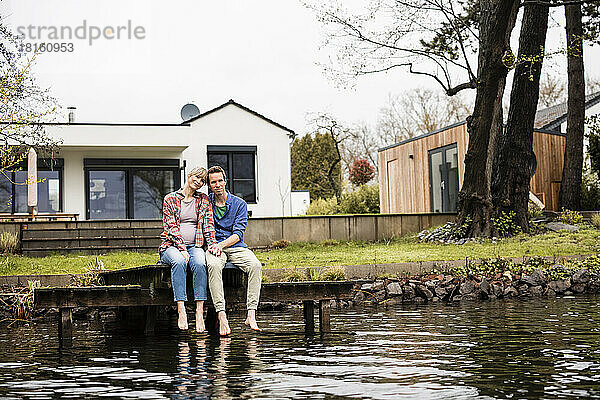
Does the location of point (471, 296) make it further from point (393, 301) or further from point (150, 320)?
point (150, 320)

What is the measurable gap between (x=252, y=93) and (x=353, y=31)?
18139mm

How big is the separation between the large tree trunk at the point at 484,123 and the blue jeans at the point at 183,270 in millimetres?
9865

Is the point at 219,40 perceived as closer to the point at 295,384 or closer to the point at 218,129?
the point at 218,129

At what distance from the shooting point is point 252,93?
3497 cm

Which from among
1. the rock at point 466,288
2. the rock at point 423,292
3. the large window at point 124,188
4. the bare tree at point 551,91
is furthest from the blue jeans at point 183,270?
the bare tree at point 551,91

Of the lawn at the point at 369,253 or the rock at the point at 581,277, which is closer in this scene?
the rock at the point at 581,277

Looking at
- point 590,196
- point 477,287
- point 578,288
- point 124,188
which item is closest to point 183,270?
point 477,287

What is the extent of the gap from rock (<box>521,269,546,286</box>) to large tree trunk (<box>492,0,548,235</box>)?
4848 millimetres

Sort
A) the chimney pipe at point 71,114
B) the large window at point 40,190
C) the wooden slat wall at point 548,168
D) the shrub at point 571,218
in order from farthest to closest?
the chimney pipe at point 71,114, the large window at point 40,190, the wooden slat wall at point 548,168, the shrub at point 571,218

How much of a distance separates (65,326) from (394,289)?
533 cm

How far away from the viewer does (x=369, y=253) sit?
1364 cm

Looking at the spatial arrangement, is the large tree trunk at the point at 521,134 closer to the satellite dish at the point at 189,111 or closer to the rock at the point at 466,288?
the rock at the point at 466,288

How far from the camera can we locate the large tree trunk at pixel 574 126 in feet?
66.3

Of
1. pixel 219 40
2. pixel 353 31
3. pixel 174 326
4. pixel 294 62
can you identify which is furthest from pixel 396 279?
pixel 294 62
